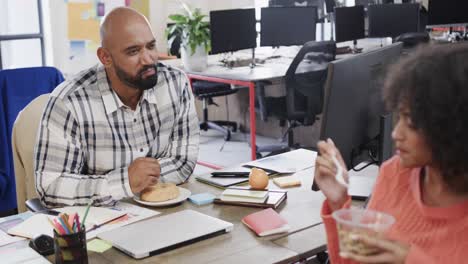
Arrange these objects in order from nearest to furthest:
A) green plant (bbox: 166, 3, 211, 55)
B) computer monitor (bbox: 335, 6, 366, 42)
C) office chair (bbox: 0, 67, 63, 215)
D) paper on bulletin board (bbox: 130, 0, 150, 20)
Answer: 1. office chair (bbox: 0, 67, 63, 215)
2. green plant (bbox: 166, 3, 211, 55)
3. paper on bulletin board (bbox: 130, 0, 150, 20)
4. computer monitor (bbox: 335, 6, 366, 42)

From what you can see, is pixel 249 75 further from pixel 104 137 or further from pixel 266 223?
pixel 266 223

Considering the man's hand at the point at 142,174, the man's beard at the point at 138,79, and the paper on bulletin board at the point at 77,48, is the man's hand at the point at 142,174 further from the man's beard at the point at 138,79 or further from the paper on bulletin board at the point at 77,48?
the paper on bulletin board at the point at 77,48

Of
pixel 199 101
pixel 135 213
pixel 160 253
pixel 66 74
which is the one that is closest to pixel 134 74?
pixel 135 213

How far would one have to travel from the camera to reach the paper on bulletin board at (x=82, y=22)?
506 centimetres

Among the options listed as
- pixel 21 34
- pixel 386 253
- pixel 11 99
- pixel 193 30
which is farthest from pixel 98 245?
pixel 21 34

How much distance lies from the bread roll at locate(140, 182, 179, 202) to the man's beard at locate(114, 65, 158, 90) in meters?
0.44

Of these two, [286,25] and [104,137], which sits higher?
[286,25]

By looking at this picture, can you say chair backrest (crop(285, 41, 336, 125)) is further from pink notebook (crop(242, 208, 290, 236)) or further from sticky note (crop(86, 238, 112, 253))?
sticky note (crop(86, 238, 112, 253))

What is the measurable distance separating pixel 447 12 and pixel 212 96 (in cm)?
252

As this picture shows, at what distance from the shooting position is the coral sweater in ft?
3.81

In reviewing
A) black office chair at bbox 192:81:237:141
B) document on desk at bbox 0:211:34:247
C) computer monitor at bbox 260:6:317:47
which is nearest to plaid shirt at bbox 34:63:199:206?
document on desk at bbox 0:211:34:247

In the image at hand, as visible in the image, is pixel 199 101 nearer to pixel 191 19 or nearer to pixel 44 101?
pixel 191 19

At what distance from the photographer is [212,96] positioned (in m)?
5.49

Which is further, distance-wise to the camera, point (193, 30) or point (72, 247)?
point (193, 30)
